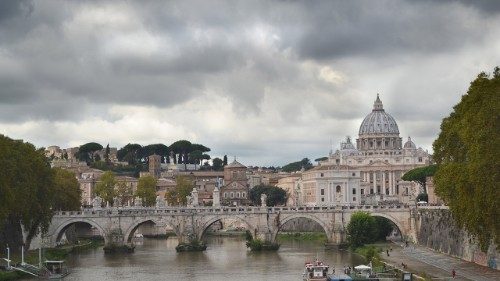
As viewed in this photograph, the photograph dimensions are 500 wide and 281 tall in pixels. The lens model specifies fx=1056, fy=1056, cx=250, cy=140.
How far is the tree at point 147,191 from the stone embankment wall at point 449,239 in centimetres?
4641

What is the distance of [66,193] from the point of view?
87.8 metres

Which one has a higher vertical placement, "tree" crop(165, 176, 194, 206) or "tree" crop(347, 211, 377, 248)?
"tree" crop(165, 176, 194, 206)

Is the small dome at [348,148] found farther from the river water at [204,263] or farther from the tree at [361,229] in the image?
the tree at [361,229]

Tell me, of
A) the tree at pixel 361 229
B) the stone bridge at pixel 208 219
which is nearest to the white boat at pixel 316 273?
the tree at pixel 361 229

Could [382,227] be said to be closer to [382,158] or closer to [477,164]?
[477,164]

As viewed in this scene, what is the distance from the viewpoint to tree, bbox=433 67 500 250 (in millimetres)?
48656

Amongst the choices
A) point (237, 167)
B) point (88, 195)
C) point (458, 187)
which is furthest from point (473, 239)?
point (237, 167)

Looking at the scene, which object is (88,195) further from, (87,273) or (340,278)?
(340,278)

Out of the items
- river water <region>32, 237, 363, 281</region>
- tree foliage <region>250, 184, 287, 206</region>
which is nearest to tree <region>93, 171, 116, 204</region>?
tree foliage <region>250, 184, 287, 206</region>

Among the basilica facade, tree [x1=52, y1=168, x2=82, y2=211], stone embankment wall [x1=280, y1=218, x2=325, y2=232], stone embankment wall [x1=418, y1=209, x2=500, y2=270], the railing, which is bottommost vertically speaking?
stone embankment wall [x1=418, y1=209, x2=500, y2=270]

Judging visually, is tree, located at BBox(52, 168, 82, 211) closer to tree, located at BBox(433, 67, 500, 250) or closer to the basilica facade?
tree, located at BBox(433, 67, 500, 250)

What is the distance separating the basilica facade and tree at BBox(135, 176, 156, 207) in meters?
46.7

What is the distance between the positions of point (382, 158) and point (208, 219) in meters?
108

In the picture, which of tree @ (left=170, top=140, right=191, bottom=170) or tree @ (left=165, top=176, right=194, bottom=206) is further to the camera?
tree @ (left=170, top=140, right=191, bottom=170)
